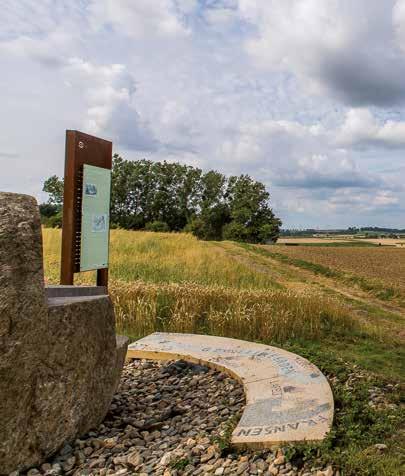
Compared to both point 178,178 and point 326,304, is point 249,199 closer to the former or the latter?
point 178,178

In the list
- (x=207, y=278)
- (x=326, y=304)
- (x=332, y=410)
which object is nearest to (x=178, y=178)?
(x=207, y=278)

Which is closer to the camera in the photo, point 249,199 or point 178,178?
point 249,199

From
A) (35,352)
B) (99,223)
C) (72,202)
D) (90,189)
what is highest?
(90,189)

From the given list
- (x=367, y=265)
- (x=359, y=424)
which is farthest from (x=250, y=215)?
(x=359, y=424)

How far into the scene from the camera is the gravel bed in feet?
10.5

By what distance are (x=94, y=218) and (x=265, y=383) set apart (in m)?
2.86

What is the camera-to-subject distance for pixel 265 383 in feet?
14.7

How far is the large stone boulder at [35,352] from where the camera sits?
2.95 metres

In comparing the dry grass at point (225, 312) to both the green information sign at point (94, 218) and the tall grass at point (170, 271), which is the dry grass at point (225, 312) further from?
the tall grass at point (170, 271)

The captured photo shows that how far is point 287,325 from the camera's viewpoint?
744cm

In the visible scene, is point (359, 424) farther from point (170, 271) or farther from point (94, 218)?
point (170, 271)

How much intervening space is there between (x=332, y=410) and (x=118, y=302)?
4.99 m

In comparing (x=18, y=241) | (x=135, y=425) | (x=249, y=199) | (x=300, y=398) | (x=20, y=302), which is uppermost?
(x=249, y=199)

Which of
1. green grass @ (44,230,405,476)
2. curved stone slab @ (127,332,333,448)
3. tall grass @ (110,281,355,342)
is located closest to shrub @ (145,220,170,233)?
green grass @ (44,230,405,476)
